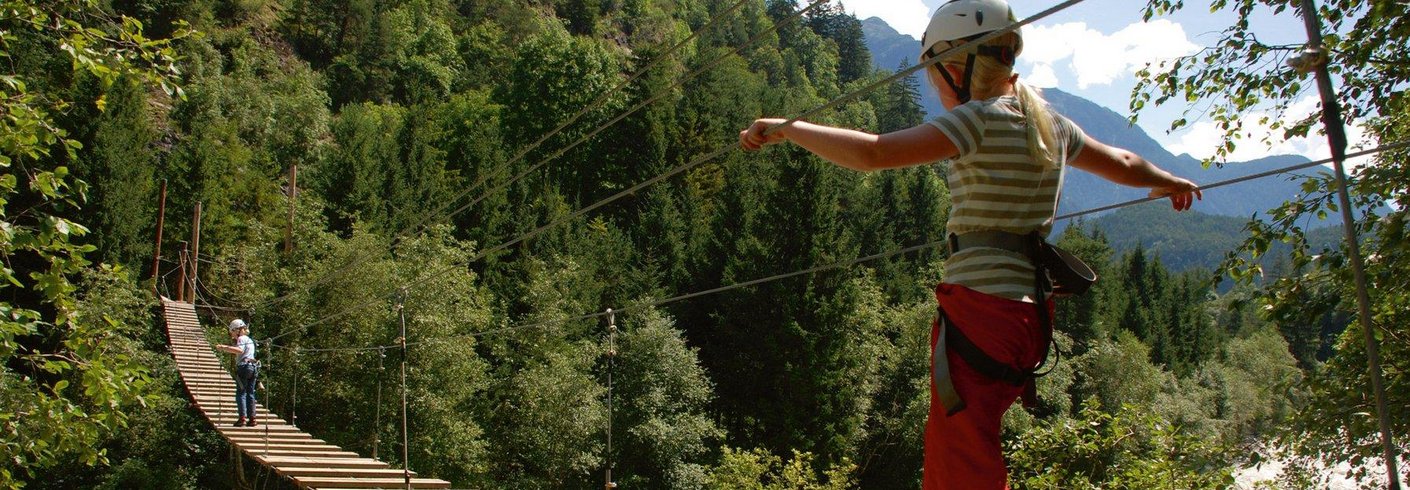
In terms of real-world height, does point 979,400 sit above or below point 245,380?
below

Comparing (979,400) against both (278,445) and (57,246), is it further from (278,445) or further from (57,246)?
(278,445)

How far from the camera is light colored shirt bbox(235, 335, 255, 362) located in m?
10.1

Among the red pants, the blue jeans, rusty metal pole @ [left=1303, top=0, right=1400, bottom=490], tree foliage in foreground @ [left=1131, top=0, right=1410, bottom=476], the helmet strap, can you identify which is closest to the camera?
rusty metal pole @ [left=1303, top=0, right=1400, bottom=490]

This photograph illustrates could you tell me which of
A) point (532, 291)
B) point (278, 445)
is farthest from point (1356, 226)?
point (532, 291)

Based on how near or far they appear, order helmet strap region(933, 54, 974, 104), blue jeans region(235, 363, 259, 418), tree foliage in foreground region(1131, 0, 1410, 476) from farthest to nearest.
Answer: blue jeans region(235, 363, 259, 418) < tree foliage in foreground region(1131, 0, 1410, 476) < helmet strap region(933, 54, 974, 104)

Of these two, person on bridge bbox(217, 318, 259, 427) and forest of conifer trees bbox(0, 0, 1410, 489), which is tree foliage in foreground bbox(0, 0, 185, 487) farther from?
forest of conifer trees bbox(0, 0, 1410, 489)

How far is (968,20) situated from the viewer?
179 centimetres

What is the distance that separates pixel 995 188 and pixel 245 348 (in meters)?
9.89

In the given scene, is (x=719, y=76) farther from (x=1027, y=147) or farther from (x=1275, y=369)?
(x=1027, y=147)

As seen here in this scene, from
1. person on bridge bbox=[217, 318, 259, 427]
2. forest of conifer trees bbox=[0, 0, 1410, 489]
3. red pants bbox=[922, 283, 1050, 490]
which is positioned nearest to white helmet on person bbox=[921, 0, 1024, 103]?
red pants bbox=[922, 283, 1050, 490]

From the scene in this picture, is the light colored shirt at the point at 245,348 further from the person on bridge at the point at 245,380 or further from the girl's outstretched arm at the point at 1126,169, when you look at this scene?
the girl's outstretched arm at the point at 1126,169

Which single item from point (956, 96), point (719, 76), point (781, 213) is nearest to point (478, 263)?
point (781, 213)

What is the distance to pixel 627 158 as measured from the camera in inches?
1454

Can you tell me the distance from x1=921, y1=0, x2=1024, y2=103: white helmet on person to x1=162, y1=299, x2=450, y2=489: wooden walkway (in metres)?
5.77
